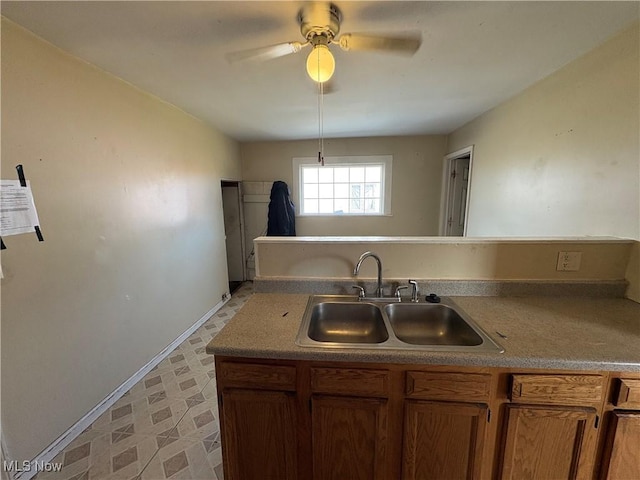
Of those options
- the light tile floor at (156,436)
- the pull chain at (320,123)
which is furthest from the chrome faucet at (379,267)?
the light tile floor at (156,436)

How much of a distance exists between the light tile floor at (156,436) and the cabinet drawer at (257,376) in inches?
31.4

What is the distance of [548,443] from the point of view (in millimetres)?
1043

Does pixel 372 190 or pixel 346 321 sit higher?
pixel 372 190

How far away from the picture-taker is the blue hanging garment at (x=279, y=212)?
4.17 m

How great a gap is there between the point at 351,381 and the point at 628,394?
103cm

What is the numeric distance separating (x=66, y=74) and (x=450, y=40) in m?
2.29

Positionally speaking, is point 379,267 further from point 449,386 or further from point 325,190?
point 325,190

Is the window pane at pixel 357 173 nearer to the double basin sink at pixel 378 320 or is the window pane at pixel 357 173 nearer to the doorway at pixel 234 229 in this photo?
the doorway at pixel 234 229

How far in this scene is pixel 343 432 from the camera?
1104 millimetres

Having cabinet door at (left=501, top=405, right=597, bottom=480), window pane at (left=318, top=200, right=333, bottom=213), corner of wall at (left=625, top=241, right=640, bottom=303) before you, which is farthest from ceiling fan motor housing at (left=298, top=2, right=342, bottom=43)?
window pane at (left=318, top=200, right=333, bottom=213)

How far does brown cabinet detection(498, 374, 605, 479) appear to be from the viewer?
1.00m

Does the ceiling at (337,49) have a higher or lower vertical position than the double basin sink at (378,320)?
higher

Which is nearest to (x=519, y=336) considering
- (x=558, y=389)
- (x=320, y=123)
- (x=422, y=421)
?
(x=558, y=389)

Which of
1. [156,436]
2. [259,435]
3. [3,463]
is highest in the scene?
[259,435]
